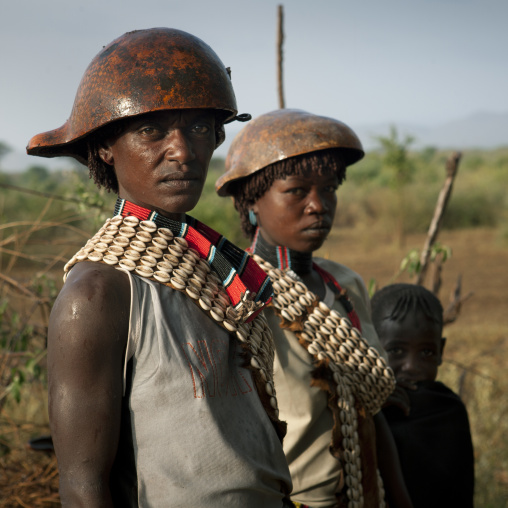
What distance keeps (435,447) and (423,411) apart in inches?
6.7

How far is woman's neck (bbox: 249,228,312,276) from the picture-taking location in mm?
2580

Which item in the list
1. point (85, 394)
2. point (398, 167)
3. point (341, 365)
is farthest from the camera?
point (398, 167)

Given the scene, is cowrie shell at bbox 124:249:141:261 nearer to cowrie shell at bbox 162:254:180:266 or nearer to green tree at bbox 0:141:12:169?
cowrie shell at bbox 162:254:180:266

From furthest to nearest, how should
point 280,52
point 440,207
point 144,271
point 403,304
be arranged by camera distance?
1. point 440,207
2. point 280,52
3. point 403,304
4. point 144,271

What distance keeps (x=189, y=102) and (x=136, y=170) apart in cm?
22

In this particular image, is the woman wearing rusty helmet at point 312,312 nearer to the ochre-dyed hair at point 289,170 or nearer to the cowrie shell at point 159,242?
the ochre-dyed hair at point 289,170

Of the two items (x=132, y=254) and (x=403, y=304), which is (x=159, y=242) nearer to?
(x=132, y=254)

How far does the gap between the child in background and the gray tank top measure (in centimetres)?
162

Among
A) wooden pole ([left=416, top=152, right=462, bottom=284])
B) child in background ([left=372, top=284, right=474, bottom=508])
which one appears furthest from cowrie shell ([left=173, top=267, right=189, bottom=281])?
wooden pole ([left=416, top=152, right=462, bottom=284])

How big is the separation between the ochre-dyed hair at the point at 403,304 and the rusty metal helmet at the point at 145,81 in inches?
70.3

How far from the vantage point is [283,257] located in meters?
2.59

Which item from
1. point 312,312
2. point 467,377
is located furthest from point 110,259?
point 467,377

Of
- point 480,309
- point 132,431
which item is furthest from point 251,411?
point 480,309

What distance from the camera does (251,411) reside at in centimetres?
160
